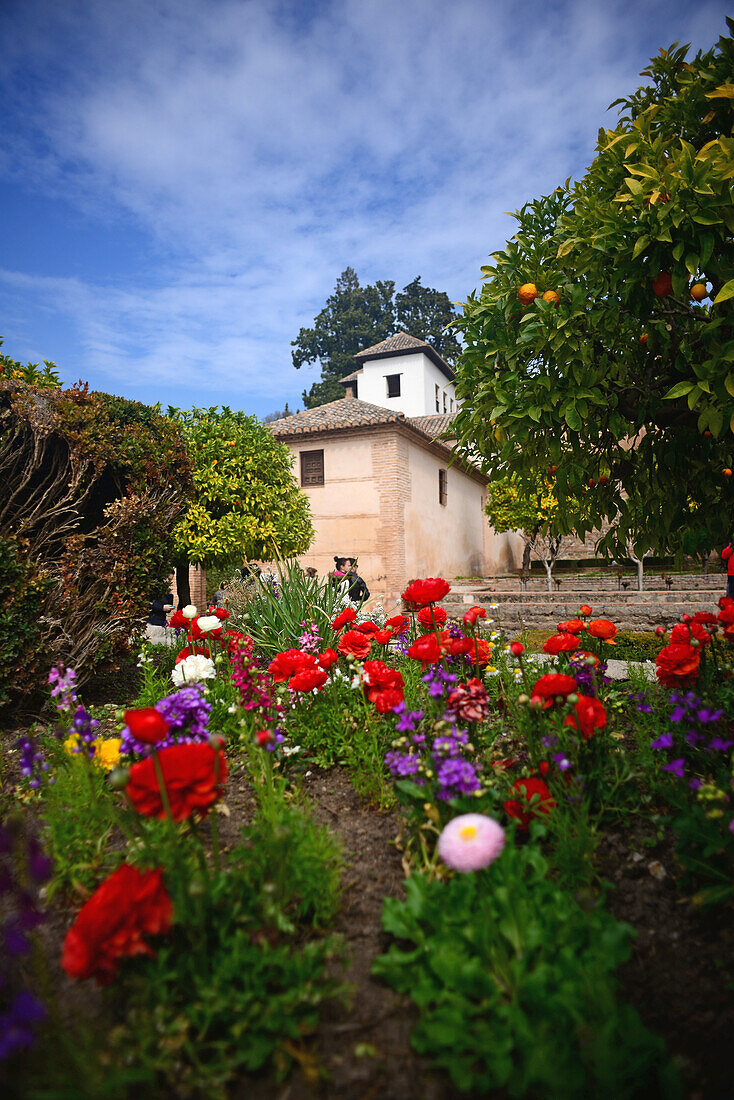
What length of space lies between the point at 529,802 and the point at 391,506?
1311 centimetres

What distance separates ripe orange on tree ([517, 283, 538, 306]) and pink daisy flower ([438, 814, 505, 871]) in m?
2.59

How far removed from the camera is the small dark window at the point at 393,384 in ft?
100

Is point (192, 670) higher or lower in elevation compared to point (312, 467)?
lower

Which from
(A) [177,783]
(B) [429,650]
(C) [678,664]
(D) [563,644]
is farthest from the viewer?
(D) [563,644]

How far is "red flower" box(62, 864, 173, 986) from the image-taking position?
1117 millimetres

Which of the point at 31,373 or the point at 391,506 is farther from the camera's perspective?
the point at 391,506

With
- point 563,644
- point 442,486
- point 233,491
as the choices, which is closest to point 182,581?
point 233,491

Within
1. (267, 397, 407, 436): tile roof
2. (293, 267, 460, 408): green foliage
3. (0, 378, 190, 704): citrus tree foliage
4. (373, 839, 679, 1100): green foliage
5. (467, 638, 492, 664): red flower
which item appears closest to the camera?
(373, 839, 679, 1100): green foliage

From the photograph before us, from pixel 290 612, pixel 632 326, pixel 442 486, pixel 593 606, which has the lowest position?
pixel 593 606

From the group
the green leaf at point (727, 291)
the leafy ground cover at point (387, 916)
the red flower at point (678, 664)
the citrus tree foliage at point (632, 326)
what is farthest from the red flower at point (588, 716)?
the green leaf at point (727, 291)

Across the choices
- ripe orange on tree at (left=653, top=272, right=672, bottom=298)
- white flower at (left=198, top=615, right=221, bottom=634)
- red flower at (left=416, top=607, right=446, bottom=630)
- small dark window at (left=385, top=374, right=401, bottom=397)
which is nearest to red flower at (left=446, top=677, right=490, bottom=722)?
red flower at (left=416, top=607, right=446, bottom=630)

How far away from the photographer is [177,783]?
127cm

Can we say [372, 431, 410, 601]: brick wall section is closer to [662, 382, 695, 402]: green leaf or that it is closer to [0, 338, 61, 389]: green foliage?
[0, 338, 61, 389]: green foliage

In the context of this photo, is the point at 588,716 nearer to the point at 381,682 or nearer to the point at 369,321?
the point at 381,682
